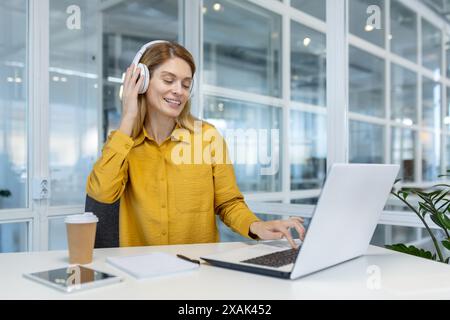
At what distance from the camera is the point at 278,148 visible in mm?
3010

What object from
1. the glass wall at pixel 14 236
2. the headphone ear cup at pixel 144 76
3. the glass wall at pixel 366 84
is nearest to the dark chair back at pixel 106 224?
the headphone ear cup at pixel 144 76

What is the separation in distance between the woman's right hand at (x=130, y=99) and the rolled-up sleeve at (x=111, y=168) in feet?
0.18

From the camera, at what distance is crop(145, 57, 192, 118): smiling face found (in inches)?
67.6

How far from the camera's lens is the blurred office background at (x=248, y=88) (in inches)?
92.7

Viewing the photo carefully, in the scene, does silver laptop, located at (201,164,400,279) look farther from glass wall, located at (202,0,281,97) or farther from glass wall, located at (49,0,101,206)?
glass wall, located at (202,0,281,97)

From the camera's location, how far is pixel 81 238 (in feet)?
3.69

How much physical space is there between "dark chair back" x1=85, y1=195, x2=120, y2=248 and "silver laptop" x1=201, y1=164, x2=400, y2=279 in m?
0.83

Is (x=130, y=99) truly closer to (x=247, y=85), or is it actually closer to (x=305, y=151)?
(x=305, y=151)

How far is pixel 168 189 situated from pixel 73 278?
2.32ft

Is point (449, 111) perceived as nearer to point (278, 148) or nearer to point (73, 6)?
point (278, 148)

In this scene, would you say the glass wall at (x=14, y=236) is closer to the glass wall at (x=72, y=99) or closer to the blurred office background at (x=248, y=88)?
the blurred office background at (x=248, y=88)

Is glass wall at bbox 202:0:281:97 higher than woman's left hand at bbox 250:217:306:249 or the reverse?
higher

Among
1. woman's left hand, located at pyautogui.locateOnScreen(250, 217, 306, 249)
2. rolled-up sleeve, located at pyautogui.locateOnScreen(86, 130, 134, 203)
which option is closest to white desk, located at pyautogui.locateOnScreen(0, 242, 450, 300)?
woman's left hand, located at pyautogui.locateOnScreen(250, 217, 306, 249)

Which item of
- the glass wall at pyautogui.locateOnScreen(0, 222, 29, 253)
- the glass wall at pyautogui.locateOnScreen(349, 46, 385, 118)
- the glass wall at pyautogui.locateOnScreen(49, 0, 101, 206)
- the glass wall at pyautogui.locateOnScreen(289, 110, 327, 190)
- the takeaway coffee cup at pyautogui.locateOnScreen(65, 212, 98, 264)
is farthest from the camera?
the glass wall at pyautogui.locateOnScreen(289, 110, 327, 190)
